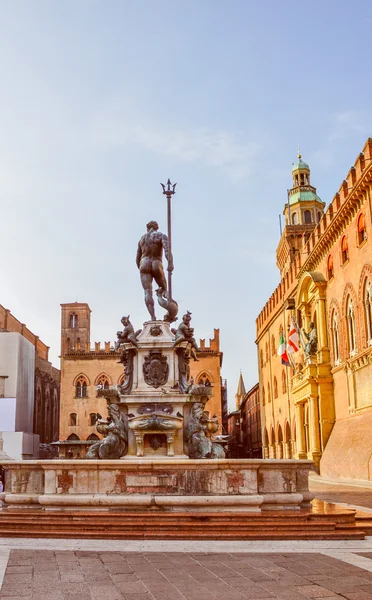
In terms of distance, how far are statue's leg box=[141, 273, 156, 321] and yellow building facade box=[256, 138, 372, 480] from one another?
12.5 meters

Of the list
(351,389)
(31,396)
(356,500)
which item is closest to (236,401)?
(31,396)

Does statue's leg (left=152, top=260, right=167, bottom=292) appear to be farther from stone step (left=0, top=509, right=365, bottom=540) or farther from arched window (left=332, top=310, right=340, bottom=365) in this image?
arched window (left=332, top=310, right=340, bottom=365)

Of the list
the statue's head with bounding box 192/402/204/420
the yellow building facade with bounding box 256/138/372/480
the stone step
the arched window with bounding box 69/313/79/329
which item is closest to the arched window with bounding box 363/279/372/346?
the yellow building facade with bounding box 256/138/372/480

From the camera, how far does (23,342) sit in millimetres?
47344

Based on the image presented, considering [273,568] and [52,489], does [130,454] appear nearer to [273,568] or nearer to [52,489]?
[52,489]

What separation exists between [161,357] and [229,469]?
417 cm

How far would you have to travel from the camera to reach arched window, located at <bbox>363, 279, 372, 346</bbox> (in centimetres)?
2489

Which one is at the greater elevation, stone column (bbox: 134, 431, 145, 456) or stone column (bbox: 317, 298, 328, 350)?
stone column (bbox: 317, 298, 328, 350)

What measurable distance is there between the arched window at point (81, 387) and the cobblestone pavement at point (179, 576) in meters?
46.2

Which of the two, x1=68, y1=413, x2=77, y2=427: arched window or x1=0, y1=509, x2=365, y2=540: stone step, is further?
x1=68, y1=413, x2=77, y2=427: arched window

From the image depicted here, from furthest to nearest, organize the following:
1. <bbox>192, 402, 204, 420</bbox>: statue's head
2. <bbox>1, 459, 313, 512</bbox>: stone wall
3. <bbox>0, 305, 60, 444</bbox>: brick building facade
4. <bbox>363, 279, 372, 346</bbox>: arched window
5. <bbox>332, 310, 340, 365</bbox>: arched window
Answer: <bbox>0, 305, 60, 444</bbox>: brick building facade < <bbox>332, 310, 340, 365</bbox>: arched window < <bbox>363, 279, 372, 346</bbox>: arched window < <bbox>192, 402, 204, 420</bbox>: statue's head < <bbox>1, 459, 313, 512</bbox>: stone wall

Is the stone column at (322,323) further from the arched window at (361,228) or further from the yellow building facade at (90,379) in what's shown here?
the yellow building facade at (90,379)

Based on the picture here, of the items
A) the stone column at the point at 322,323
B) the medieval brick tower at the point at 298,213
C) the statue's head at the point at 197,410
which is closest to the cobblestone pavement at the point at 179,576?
the statue's head at the point at 197,410

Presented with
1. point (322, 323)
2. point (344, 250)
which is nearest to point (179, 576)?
point (344, 250)
